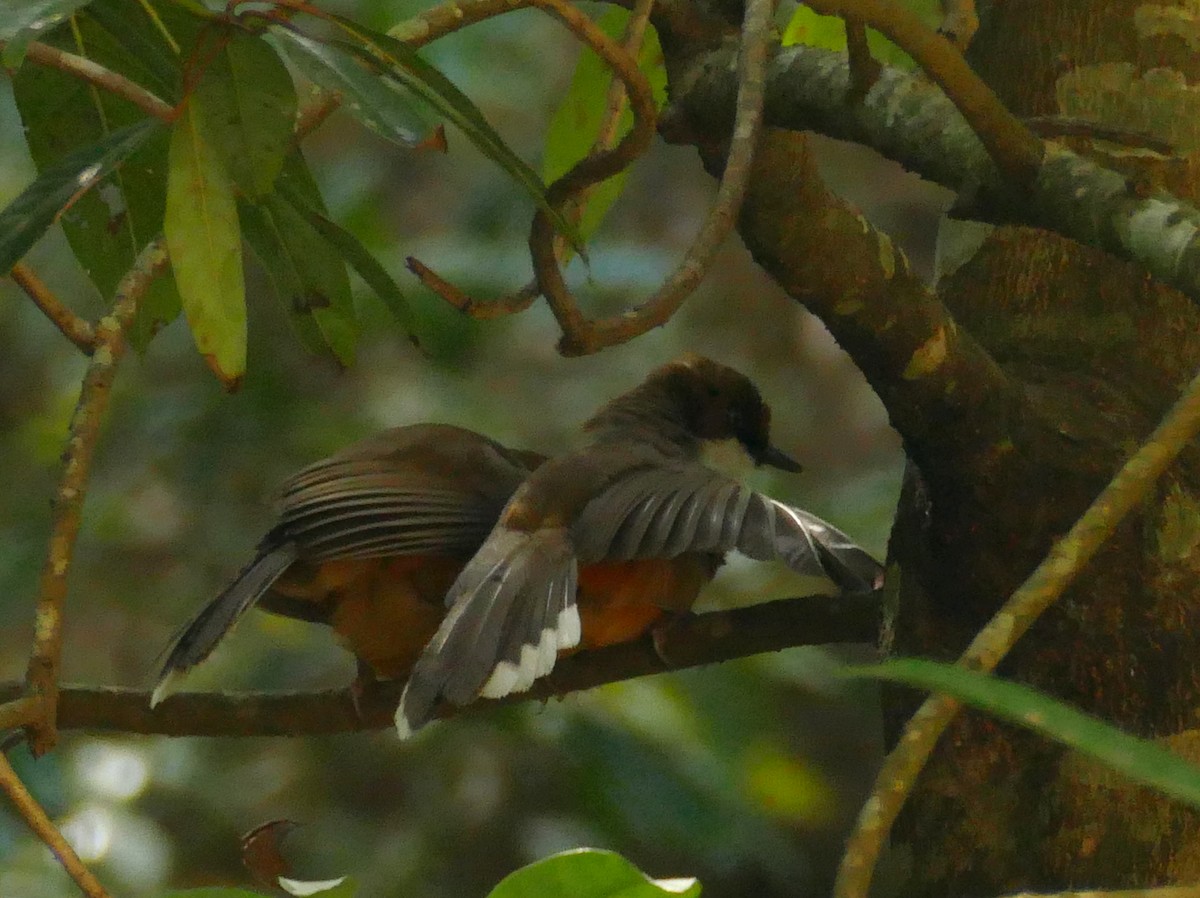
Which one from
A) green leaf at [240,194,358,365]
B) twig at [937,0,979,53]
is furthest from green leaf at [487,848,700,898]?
twig at [937,0,979,53]

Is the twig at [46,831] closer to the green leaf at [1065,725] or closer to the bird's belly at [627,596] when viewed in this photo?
the green leaf at [1065,725]

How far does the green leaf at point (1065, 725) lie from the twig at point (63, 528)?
35.8 inches

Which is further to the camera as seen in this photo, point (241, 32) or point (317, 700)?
point (317, 700)

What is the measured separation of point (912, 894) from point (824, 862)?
2217mm

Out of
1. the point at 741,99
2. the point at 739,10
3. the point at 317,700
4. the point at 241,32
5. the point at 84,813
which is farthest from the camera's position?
the point at 84,813

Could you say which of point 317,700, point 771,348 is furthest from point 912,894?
point 771,348

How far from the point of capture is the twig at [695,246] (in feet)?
5.76

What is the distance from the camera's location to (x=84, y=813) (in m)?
3.84

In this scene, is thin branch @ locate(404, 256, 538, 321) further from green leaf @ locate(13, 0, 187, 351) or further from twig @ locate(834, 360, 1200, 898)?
twig @ locate(834, 360, 1200, 898)

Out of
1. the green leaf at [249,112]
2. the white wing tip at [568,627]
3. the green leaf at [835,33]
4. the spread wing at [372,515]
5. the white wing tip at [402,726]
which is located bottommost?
the spread wing at [372,515]

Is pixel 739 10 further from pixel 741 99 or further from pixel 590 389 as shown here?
pixel 590 389

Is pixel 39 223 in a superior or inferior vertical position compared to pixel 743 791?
superior

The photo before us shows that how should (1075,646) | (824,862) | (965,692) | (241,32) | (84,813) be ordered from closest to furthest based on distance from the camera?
(965,692) → (241,32) → (1075,646) → (84,813) → (824,862)

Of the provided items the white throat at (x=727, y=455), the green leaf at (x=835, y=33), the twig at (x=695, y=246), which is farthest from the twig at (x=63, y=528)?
the white throat at (x=727, y=455)
